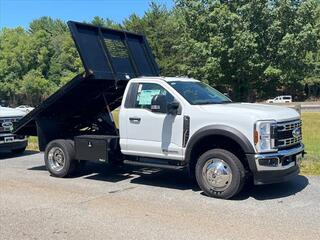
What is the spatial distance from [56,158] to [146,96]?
8.18ft

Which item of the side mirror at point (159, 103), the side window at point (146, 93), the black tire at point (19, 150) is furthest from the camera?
the black tire at point (19, 150)

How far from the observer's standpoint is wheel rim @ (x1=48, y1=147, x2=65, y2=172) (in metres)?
9.98

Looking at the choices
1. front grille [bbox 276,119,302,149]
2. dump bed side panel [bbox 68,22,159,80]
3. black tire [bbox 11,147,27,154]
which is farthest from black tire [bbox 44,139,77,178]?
front grille [bbox 276,119,302,149]

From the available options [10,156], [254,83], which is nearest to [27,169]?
[10,156]

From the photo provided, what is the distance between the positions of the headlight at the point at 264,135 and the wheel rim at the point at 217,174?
62 cm

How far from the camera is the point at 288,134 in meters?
7.84

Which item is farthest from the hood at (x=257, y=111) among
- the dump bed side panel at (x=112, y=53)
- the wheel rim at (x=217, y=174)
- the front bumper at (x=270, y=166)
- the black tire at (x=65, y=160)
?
the black tire at (x=65, y=160)

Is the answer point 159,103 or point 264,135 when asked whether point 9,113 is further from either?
point 264,135

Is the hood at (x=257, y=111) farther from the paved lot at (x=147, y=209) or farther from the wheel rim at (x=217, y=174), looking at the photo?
the paved lot at (x=147, y=209)

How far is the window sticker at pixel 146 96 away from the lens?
8.84m

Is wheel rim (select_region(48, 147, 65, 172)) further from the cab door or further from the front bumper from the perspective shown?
the front bumper

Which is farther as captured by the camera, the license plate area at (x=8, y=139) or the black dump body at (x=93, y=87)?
the license plate area at (x=8, y=139)

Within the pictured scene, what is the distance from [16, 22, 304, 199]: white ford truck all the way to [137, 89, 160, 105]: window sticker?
0.02 meters

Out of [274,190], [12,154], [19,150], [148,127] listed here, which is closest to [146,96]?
[148,127]
